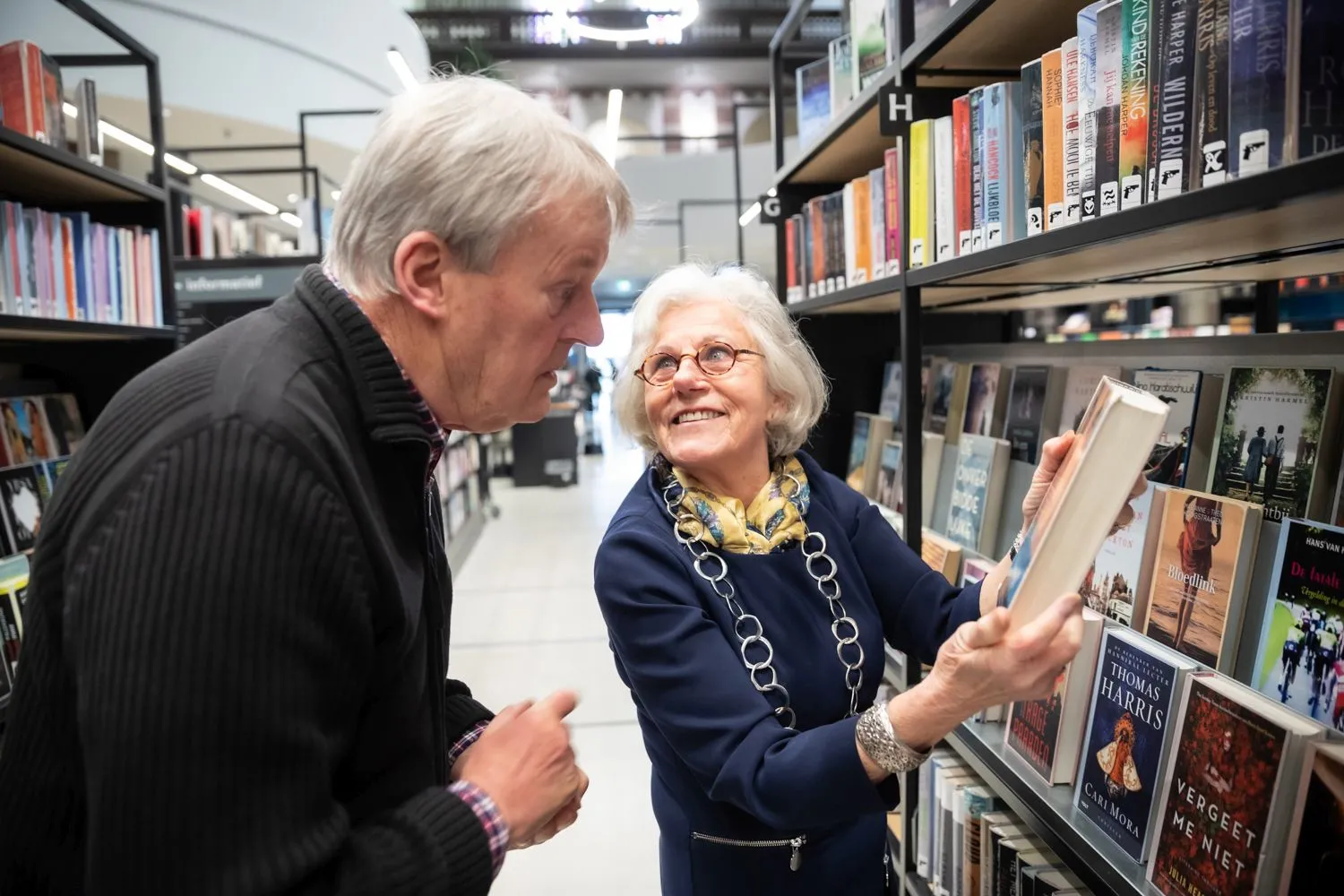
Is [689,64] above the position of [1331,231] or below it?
above

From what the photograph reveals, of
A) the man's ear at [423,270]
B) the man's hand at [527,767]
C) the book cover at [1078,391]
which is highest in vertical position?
the man's ear at [423,270]

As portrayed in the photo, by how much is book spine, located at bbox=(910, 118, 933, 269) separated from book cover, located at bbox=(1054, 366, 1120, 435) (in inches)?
15.8

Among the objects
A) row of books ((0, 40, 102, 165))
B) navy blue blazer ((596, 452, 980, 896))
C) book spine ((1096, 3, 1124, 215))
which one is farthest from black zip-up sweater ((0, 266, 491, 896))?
row of books ((0, 40, 102, 165))

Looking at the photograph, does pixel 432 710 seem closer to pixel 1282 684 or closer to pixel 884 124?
pixel 1282 684

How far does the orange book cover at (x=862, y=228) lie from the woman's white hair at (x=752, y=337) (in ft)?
2.70

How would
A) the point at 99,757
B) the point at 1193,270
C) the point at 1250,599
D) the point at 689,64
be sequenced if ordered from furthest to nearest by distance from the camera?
1. the point at 689,64
2. the point at 1193,270
3. the point at 1250,599
4. the point at 99,757

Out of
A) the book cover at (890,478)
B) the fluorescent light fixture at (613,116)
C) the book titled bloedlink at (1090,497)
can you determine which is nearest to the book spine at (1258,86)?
the book titled bloedlink at (1090,497)

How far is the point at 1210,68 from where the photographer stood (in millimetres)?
986

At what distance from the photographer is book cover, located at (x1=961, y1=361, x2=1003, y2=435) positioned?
2.12 meters

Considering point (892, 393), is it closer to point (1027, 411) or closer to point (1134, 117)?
point (1027, 411)

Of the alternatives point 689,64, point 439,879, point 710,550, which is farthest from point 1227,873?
point 689,64

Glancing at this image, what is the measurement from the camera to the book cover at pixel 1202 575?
4.02 ft

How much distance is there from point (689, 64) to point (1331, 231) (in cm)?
1416

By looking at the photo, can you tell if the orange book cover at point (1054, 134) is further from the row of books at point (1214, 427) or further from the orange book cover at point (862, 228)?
the orange book cover at point (862, 228)
